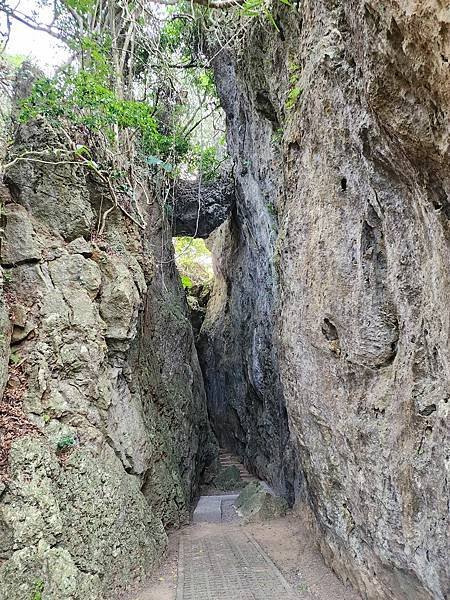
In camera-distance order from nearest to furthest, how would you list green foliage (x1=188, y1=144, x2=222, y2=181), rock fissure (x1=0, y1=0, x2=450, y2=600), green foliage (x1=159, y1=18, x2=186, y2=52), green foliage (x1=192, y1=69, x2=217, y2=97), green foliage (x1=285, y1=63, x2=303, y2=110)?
rock fissure (x1=0, y1=0, x2=450, y2=600) < green foliage (x1=285, y1=63, x2=303, y2=110) < green foliage (x1=159, y1=18, x2=186, y2=52) < green foliage (x1=188, y1=144, x2=222, y2=181) < green foliage (x1=192, y1=69, x2=217, y2=97)

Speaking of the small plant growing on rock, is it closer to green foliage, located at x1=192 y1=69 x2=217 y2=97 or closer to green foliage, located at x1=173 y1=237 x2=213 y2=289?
green foliage, located at x1=192 y1=69 x2=217 y2=97

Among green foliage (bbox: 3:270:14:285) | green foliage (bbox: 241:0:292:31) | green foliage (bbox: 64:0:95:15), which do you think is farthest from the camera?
green foliage (bbox: 64:0:95:15)

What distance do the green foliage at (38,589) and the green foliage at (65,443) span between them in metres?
1.55

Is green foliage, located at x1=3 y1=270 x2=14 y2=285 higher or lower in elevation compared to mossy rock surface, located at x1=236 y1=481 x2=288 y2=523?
higher

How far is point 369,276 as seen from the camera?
16.6 ft

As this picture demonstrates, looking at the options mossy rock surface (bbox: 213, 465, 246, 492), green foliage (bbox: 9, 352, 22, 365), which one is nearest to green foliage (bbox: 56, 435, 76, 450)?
green foliage (bbox: 9, 352, 22, 365)

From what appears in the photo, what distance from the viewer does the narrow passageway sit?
5.89 meters

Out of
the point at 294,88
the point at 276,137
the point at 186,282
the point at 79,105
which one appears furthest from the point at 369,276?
the point at 186,282

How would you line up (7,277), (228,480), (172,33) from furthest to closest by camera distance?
(228,480) → (172,33) → (7,277)

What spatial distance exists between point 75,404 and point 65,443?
0.68m

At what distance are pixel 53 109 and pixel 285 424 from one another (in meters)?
8.93

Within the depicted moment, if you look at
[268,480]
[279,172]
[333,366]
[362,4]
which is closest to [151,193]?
[279,172]

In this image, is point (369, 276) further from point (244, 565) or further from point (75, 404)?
point (244, 565)

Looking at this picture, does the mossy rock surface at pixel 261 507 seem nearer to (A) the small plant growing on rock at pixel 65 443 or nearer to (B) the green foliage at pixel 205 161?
(A) the small plant growing on rock at pixel 65 443
